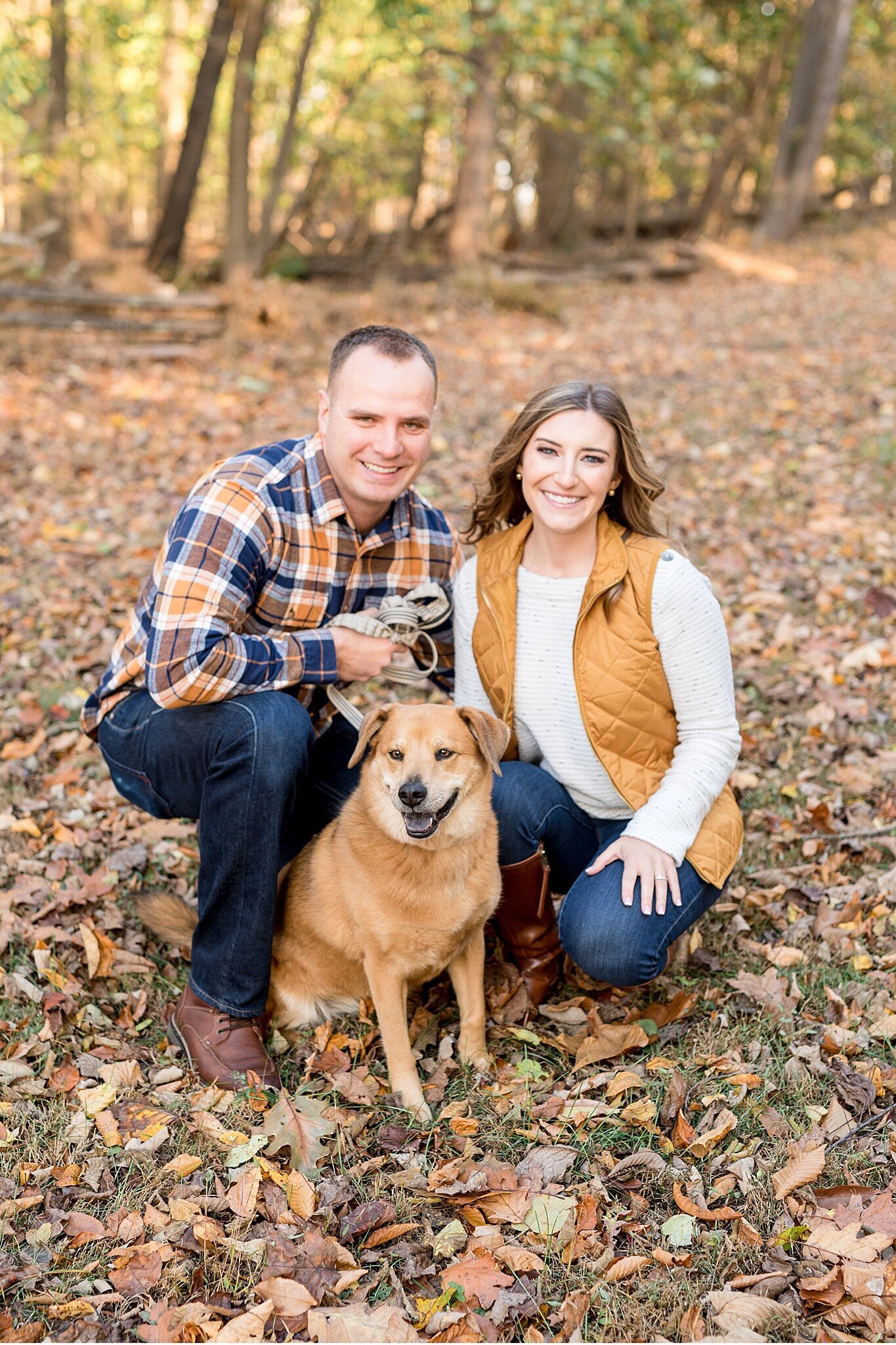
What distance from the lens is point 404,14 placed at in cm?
1135

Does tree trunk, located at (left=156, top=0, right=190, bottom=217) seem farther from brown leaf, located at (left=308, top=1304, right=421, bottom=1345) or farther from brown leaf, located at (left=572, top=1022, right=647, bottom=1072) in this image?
brown leaf, located at (left=308, top=1304, right=421, bottom=1345)

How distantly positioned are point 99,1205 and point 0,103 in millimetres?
12228

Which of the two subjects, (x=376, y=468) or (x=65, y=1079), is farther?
(x=376, y=468)

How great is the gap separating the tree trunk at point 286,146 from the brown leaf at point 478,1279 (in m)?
14.3

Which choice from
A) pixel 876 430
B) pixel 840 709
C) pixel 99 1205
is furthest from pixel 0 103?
pixel 99 1205

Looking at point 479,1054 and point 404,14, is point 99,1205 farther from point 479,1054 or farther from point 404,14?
point 404,14

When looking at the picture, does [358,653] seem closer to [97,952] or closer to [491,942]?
[491,942]

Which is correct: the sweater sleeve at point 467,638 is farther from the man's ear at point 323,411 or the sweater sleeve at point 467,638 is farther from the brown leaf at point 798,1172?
the brown leaf at point 798,1172

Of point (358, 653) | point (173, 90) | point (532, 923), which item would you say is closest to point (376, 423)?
point (358, 653)

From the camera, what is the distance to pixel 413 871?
321 cm

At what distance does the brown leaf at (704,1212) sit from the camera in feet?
8.51

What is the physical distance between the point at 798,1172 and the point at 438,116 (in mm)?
17105

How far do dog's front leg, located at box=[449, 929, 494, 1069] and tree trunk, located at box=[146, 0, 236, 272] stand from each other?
13.6 m

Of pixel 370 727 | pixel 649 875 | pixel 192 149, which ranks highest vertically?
pixel 192 149
